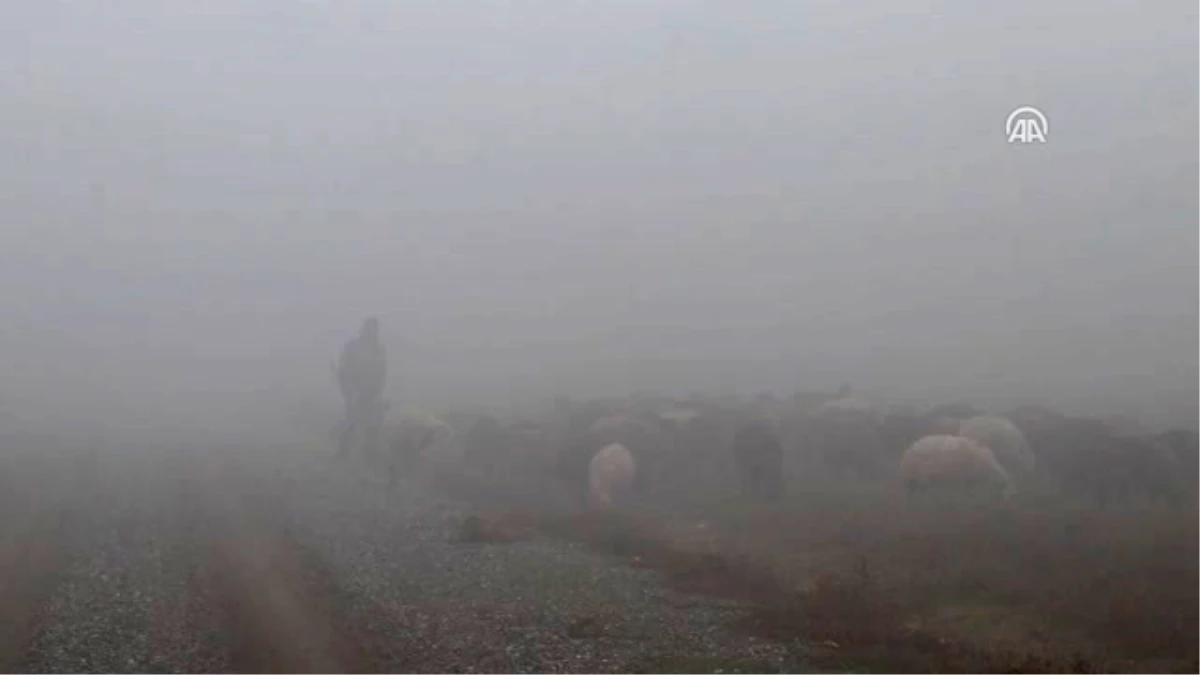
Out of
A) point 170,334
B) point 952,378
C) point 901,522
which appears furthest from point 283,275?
point 901,522

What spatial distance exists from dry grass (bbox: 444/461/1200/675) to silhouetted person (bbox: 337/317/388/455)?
18354mm

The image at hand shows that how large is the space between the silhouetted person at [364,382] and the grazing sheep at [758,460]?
2075 cm

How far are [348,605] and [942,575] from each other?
42.5 feet

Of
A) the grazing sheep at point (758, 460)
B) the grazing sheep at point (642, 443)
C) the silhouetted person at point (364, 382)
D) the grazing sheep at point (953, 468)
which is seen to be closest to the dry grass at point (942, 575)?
the grazing sheep at point (953, 468)

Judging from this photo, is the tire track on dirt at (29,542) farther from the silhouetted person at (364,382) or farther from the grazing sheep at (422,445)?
the grazing sheep at (422,445)

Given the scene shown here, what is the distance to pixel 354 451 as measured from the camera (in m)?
52.0

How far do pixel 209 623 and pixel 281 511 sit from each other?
14.0 meters

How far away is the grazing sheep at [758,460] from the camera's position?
34.5m

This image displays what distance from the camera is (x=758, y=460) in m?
34.8

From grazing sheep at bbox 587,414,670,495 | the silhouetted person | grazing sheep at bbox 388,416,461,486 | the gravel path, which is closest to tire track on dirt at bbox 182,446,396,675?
the gravel path

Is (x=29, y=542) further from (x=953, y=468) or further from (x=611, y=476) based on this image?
(x=953, y=468)

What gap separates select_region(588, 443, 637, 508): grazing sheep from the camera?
115ft

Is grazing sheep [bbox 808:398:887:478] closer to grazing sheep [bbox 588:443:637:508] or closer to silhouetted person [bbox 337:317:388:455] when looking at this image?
grazing sheep [bbox 588:443:637:508]

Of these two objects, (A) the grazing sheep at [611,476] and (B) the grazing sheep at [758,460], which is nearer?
(B) the grazing sheep at [758,460]
